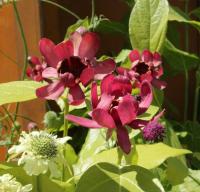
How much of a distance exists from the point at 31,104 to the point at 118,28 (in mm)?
287

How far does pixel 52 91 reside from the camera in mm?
616

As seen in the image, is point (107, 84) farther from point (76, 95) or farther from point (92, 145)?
point (92, 145)

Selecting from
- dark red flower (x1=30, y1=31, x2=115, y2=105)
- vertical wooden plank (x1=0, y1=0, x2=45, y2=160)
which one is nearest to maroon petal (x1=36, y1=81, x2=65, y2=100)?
dark red flower (x1=30, y1=31, x2=115, y2=105)

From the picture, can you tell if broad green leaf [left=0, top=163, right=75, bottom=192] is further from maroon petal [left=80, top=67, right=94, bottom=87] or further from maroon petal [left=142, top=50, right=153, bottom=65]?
maroon petal [left=142, top=50, right=153, bottom=65]

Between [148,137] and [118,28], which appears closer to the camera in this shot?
[148,137]

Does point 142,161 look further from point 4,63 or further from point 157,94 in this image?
point 4,63

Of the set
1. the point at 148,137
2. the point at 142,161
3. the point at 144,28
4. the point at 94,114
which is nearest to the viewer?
the point at 94,114

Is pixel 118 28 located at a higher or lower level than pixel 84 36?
lower

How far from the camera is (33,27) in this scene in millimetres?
1333

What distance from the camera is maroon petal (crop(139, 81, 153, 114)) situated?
0.58 meters

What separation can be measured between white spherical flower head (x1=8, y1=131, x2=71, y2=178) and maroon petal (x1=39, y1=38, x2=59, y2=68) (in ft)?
0.26

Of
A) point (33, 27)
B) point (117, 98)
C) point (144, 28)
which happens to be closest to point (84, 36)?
point (117, 98)

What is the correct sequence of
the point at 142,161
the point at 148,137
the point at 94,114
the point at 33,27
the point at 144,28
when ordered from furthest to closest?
the point at 33,27 → the point at 144,28 → the point at 148,137 → the point at 142,161 → the point at 94,114

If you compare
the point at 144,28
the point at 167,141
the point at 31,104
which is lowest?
the point at 31,104
